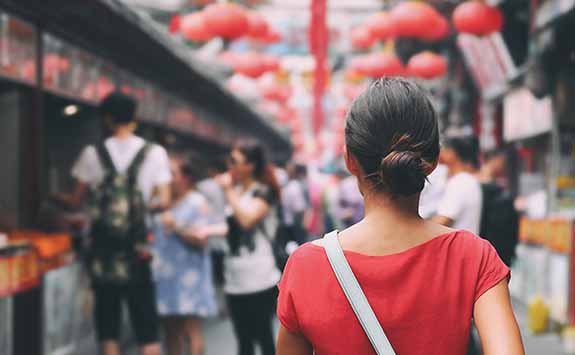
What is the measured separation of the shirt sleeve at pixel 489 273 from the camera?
2396 millimetres

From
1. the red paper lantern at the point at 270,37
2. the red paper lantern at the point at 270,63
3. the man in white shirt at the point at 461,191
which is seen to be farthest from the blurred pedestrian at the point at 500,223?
the red paper lantern at the point at 270,63

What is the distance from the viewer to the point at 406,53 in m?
23.5

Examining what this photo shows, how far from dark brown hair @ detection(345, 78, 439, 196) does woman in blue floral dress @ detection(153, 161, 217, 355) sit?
503 cm

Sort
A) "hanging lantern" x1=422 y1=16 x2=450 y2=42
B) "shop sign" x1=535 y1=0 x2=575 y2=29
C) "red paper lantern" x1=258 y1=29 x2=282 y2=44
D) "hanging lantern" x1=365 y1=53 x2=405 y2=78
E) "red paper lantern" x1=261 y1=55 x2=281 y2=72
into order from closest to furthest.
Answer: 1. "shop sign" x1=535 y1=0 x2=575 y2=29
2. "hanging lantern" x1=422 y1=16 x2=450 y2=42
3. "red paper lantern" x1=258 y1=29 x2=282 y2=44
4. "hanging lantern" x1=365 y1=53 x2=405 y2=78
5. "red paper lantern" x1=261 y1=55 x2=281 y2=72

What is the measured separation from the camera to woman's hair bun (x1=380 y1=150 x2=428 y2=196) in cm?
239

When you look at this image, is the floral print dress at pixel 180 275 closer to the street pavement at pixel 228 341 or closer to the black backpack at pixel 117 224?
the black backpack at pixel 117 224

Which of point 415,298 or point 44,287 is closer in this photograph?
point 415,298

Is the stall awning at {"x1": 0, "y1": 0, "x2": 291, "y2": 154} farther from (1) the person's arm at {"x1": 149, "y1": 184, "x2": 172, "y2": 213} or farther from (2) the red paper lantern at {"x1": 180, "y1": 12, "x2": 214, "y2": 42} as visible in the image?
(1) the person's arm at {"x1": 149, "y1": 184, "x2": 172, "y2": 213}

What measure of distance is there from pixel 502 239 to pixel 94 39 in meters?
5.26

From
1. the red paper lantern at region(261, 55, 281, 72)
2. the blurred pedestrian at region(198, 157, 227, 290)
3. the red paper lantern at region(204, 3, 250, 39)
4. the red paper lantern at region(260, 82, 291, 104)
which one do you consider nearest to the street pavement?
the blurred pedestrian at region(198, 157, 227, 290)

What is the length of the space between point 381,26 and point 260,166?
550cm

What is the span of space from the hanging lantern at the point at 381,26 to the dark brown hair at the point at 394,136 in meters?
9.22

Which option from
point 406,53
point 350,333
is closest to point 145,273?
point 350,333

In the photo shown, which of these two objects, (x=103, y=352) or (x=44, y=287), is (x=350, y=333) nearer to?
(x=103, y=352)
